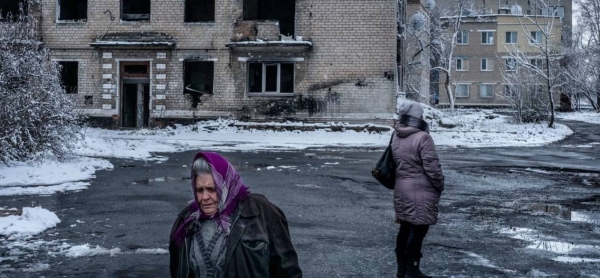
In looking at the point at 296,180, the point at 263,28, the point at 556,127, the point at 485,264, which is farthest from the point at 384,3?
the point at 485,264

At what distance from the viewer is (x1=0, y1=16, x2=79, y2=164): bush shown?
43.3 ft

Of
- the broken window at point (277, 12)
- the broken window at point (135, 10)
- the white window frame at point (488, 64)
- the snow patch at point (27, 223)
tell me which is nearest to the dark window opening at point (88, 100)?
the broken window at point (135, 10)

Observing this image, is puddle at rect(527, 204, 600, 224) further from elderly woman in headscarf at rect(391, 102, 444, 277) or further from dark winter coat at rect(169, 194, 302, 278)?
dark winter coat at rect(169, 194, 302, 278)

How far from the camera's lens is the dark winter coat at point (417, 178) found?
6.31 meters

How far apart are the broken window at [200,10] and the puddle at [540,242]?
22811 mm

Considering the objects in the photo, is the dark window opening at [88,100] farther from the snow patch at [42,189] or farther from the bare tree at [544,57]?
the bare tree at [544,57]

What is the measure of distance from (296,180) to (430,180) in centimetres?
745

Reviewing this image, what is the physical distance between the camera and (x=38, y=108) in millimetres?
13617

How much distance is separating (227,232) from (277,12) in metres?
27.6

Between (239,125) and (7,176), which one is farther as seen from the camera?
(239,125)

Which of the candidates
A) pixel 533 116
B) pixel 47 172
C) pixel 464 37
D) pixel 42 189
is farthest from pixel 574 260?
pixel 464 37

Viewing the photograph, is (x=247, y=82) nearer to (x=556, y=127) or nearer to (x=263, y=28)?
(x=263, y=28)

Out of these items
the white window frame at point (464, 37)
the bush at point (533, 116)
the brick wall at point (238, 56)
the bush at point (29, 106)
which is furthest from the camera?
the white window frame at point (464, 37)

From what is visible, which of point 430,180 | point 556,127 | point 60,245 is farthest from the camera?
point 556,127
